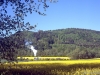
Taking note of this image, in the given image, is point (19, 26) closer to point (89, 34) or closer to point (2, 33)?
point (2, 33)

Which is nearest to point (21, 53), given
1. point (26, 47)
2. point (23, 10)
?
Answer: point (26, 47)

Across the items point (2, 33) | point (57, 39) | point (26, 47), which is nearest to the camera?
point (2, 33)

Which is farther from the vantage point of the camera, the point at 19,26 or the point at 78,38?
the point at 78,38

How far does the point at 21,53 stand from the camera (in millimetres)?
17766

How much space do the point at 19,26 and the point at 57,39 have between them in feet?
493

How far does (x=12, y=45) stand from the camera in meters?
16.4

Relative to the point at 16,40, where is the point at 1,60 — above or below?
below

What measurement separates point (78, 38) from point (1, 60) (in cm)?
15323

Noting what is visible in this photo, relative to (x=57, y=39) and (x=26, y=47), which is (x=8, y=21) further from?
(x=57, y=39)

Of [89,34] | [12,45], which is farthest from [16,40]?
[89,34]

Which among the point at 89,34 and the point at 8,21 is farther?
the point at 89,34

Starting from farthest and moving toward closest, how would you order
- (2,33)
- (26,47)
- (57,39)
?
1. (57,39)
2. (26,47)
3. (2,33)

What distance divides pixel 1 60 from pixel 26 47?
191 centimetres

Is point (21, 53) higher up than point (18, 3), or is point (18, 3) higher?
point (18, 3)
